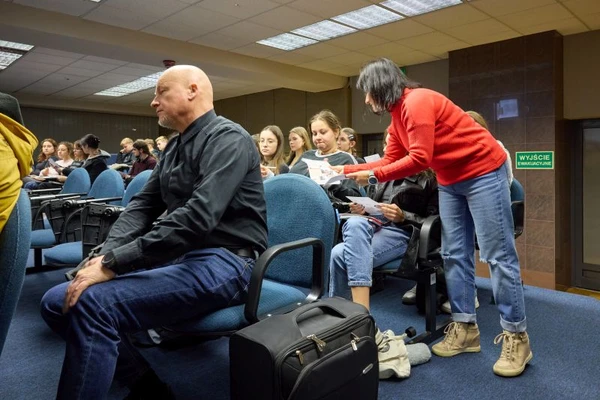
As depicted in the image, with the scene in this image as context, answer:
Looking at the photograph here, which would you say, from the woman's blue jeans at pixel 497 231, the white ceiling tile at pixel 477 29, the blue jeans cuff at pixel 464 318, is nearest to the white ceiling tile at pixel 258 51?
the white ceiling tile at pixel 477 29

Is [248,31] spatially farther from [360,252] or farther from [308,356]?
[308,356]

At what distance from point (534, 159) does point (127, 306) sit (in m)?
5.16

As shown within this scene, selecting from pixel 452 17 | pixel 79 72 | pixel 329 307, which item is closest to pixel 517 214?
pixel 329 307

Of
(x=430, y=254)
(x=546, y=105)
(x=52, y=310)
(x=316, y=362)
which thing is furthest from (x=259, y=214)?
(x=546, y=105)

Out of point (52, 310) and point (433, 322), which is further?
point (433, 322)

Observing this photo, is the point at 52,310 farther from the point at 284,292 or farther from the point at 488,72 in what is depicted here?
the point at 488,72

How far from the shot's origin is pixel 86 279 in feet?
3.89

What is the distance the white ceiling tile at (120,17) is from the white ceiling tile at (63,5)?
0.32ft

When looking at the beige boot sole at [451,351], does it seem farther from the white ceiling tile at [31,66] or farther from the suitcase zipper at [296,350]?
the white ceiling tile at [31,66]

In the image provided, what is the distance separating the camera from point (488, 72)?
5.44 meters

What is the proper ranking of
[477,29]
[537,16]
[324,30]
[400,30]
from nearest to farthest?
1. [537,16]
2. [477,29]
3. [400,30]
4. [324,30]

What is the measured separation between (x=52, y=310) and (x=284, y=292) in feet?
2.25

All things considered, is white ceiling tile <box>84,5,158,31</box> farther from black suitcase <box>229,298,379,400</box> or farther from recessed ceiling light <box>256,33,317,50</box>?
black suitcase <box>229,298,379,400</box>

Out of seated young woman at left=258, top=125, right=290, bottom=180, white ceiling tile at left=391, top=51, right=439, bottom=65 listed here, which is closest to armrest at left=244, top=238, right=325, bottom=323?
seated young woman at left=258, top=125, right=290, bottom=180
